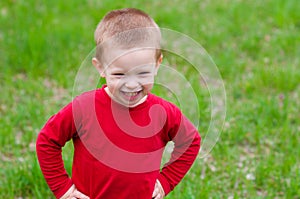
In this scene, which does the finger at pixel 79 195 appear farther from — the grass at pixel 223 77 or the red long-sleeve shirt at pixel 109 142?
the grass at pixel 223 77

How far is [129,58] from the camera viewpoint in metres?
2.14

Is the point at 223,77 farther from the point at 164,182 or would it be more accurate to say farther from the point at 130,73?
the point at 130,73

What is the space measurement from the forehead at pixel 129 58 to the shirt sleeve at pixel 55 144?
1.04ft

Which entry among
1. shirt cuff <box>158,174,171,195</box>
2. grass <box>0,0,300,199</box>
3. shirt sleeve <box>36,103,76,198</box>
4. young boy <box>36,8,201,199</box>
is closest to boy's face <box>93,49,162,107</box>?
young boy <box>36,8,201,199</box>

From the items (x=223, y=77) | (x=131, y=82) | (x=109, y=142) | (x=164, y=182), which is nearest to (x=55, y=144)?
(x=109, y=142)

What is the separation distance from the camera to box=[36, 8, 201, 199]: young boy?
2188 mm

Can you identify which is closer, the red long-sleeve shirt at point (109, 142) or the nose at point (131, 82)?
the nose at point (131, 82)

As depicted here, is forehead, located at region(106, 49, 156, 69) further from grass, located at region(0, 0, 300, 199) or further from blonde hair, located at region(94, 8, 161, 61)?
grass, located at region(0, 0, 300, 199)

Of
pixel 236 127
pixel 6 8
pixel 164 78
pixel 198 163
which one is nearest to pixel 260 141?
pixel 236 127

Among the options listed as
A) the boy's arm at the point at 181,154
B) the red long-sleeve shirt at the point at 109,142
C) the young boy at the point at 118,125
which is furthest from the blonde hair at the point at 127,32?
the boy's arm at the point at 181,154

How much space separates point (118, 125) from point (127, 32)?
0.43m

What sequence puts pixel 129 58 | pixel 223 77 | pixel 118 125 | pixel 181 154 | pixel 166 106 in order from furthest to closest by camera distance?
pixel 223 77 < pixel 181 154 < pixel 166 106 < pixel 118 125 < pixel 129 58

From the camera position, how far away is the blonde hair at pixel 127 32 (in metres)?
2.17

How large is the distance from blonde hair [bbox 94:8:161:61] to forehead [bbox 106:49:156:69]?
0.03 m
